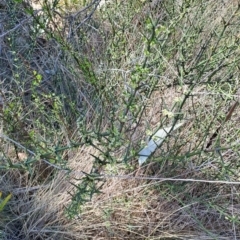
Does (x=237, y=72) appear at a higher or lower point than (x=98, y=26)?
lower

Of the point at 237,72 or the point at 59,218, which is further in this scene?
the point at 237,72

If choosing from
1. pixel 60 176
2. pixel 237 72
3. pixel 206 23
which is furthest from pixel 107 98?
pixel 206 23

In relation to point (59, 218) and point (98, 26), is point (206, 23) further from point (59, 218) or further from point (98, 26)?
point (59, 218)

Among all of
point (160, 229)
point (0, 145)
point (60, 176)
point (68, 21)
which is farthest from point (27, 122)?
point (160, 229)

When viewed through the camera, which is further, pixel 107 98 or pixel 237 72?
pixel 237 72

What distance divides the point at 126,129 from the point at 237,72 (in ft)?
2.10

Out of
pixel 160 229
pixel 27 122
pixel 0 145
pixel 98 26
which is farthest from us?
pixel 98 26

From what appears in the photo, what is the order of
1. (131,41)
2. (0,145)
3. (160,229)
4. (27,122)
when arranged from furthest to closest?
(131,41)
(27,122)
(0,145)
(160,229)

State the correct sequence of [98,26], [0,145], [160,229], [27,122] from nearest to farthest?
[160,229] → [0,145] → [27,122] → [98,26]

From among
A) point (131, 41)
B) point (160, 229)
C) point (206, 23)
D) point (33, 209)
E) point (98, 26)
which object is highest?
point (98, 26)

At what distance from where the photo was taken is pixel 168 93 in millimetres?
1692

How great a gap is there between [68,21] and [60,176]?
2.99 ft

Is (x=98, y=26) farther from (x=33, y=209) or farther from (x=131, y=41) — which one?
(x=33, y=209)

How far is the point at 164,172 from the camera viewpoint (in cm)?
150
